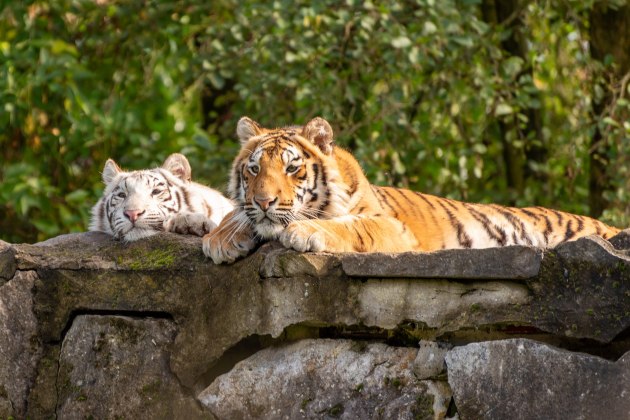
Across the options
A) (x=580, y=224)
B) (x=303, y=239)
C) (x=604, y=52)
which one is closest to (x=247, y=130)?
(x=303, y=239)

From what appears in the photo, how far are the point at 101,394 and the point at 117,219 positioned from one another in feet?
3.30

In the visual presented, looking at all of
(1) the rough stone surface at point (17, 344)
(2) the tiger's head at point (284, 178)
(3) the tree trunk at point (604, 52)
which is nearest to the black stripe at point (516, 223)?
(2) the tiger's head at point (284, 178)

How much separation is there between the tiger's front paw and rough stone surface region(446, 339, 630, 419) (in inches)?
34.9

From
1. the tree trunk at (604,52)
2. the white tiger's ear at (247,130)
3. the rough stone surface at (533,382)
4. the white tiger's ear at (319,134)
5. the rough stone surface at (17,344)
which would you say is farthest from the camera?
the tree trunk at (604,52)

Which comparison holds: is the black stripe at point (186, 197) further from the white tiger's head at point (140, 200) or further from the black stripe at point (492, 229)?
the black stripe at point (492, 229)

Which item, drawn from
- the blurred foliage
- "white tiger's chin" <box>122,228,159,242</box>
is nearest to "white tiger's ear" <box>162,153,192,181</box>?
"white tiger's chin" <box>122,228,159,242</box>

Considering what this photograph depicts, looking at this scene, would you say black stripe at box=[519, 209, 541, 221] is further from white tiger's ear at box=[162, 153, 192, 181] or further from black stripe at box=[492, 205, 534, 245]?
white tiger's ear at box=[162, 153, 192, 181]

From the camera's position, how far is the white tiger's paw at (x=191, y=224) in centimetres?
438

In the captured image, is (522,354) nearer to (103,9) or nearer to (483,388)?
(483,388)

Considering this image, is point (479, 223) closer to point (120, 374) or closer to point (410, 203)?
point (410, 203)

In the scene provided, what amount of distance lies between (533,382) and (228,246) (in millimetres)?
1195

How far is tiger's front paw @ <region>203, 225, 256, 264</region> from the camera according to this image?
371cm

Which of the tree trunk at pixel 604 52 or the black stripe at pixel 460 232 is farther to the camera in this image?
the tree trunk at pixel 604 52

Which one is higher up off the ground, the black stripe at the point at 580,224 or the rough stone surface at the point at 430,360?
the black stripe at the point at 580,224
